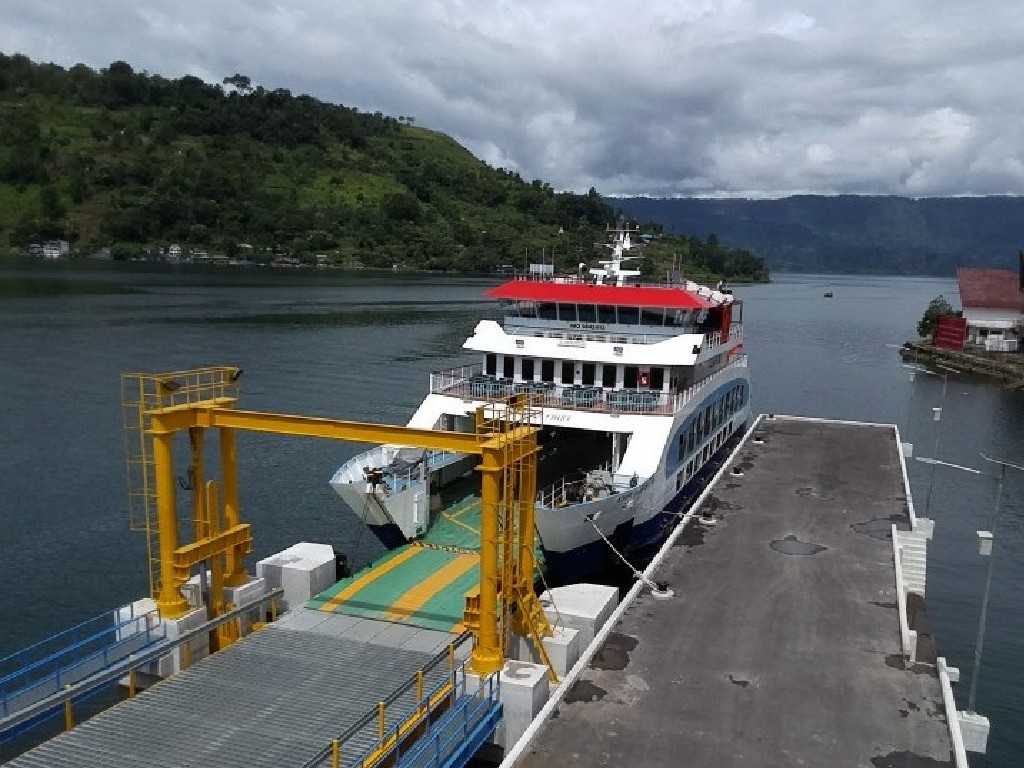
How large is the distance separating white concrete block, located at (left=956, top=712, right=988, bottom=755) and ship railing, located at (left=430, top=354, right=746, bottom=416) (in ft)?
40.2

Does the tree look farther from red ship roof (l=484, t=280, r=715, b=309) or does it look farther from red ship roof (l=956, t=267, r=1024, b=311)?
red ship roof (l=484, t=280, r=715, b=309)

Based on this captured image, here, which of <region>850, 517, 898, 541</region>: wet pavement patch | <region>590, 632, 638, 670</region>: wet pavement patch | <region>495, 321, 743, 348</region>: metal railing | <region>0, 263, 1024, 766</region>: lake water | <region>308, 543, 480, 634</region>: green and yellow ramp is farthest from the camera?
<region>495, 321, 743, 348</region>: metal railing

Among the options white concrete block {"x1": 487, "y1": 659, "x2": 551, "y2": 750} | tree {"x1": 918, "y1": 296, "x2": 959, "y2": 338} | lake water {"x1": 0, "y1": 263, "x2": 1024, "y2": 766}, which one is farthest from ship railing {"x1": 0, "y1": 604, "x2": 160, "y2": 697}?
tree {"x1": 918, "y1": 296, "x2": 959, "y2": 338}

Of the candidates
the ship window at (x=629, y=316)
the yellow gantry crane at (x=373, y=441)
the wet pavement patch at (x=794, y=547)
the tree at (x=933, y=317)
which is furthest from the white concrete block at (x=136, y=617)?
the tree at (x=933, y=317)

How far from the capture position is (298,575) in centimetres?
1981

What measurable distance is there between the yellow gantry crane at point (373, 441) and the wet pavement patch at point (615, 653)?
46.9 inches

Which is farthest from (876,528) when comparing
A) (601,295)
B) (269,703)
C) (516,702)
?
(269,703)

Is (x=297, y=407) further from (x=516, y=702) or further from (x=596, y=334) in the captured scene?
(x=516, y=702)

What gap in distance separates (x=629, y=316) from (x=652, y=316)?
822 millimetres

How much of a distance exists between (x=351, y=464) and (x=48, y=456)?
21.1 meters

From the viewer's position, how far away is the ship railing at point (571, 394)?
84.4ft

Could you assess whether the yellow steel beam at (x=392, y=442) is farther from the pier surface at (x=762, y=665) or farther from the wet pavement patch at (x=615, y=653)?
the pier surface at (x=762, y=665)

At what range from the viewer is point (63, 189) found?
177 metres

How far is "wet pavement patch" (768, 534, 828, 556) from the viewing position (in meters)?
21.6
